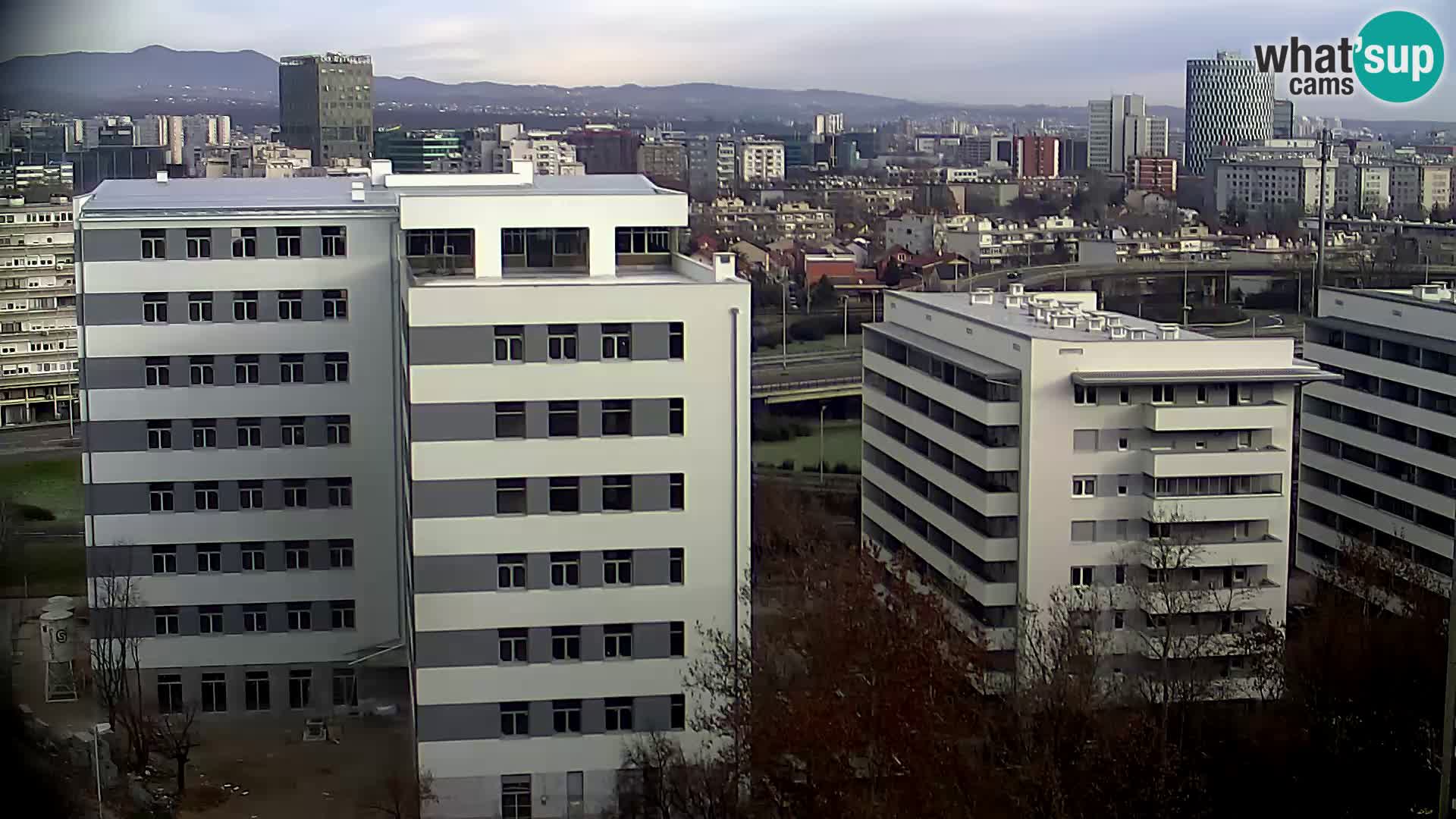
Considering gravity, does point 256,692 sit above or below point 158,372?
below

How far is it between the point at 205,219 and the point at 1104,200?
1072 cm

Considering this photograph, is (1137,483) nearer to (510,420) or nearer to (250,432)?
(510,420)

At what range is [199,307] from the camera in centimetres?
538

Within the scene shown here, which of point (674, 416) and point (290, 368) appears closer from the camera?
point (674, 416)

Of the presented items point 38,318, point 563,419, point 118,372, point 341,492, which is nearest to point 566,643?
point 563,419

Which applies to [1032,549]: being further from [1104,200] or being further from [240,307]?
[1104,200]

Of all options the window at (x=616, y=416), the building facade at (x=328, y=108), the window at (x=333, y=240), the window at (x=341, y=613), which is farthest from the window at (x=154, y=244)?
the building facade at (x=328, y=108)

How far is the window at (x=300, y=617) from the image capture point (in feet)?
17.9

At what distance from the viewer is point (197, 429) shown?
5375 millimetres

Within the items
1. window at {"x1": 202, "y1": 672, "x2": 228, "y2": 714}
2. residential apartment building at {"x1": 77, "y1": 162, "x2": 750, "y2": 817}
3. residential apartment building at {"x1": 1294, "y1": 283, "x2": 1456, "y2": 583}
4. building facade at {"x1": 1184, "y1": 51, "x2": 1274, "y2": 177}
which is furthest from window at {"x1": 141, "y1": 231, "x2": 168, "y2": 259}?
building facade at {"x1": 1184, "y1": 51, "x2": 1274, "y2": 177}

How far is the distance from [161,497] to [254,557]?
1.12 ft

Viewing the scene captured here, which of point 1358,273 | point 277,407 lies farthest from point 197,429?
point 1358,273

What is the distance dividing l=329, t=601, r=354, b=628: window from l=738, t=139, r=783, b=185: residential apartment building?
9.13 meters

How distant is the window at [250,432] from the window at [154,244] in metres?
0.58
